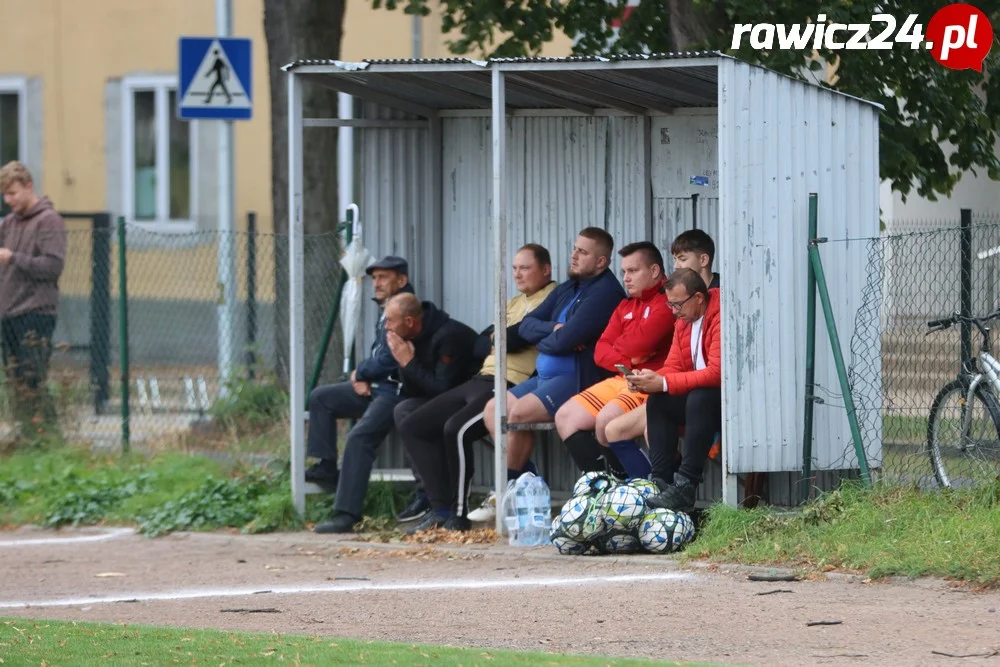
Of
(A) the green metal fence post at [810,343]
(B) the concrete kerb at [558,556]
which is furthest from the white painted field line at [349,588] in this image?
(A) the green metal fence post at [810,343]

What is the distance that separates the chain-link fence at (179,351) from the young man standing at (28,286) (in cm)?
10

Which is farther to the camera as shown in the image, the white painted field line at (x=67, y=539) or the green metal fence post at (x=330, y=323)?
the green metal fence post at (x=330, y=323)

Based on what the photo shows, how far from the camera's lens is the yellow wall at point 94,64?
20.9 metres

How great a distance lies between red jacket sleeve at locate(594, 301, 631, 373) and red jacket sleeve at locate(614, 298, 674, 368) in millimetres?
32

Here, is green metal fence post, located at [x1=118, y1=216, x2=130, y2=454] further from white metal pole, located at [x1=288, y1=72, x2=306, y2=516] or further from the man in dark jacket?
the man in dark jacket

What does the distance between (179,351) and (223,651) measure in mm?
8924

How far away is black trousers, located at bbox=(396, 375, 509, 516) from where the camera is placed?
9.93 metres

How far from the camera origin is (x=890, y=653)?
6309 mm

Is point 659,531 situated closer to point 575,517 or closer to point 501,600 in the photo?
point 575,517

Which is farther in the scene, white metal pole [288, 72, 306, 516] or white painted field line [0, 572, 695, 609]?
white metal pole [288, 72, 306, 516]

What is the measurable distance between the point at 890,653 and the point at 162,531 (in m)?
5.38

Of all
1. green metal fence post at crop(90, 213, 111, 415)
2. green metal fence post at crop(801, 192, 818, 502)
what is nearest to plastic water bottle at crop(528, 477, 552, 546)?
green metal fence post at crop(801, 192, 818, 502)

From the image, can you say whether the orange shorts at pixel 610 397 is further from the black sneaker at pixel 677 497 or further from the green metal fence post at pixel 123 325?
the green metal fence post at pixel 123 325

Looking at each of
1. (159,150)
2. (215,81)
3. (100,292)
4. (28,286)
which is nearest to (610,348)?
(215,81)
